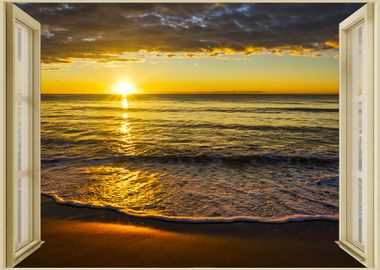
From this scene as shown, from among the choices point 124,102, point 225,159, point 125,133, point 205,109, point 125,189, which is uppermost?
point 124,102

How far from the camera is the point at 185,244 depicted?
8.27 ft

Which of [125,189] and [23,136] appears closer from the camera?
[23,136]

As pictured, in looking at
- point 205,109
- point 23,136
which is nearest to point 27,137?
point 23,136

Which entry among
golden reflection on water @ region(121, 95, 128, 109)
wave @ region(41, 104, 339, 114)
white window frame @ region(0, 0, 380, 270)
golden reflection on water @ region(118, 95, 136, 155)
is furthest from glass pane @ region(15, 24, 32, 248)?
golden reflection on water @ region(121, 95, 128, 109)

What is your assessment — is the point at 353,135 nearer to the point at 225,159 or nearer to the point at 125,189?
the point at 125,189

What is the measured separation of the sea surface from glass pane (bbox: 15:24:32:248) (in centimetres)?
148

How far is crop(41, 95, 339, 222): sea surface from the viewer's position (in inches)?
155

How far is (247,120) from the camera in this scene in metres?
9.23

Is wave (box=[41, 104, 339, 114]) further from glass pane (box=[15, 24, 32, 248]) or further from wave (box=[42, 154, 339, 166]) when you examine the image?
→ glass pane (box=[15, 24, 32, 248])

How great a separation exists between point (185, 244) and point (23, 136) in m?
1.31

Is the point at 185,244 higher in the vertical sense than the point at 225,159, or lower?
lower

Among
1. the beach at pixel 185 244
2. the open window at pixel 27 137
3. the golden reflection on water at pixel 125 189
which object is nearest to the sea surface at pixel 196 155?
the golden reflection on water at pixel 125 189
